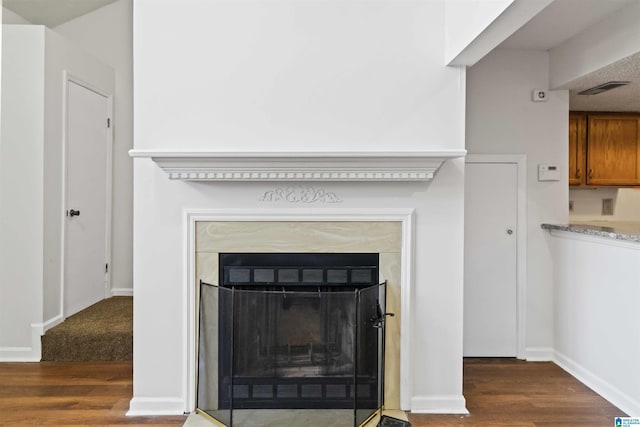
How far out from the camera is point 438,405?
247cm

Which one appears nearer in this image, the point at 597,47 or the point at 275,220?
the point at 275,220

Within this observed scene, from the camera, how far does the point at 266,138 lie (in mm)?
2430

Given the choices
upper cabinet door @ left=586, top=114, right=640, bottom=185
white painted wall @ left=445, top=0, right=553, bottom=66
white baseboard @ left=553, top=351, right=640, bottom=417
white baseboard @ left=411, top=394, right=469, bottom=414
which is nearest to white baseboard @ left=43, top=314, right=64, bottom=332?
white baseboard @ left=411, top=394, right=469, bottom=414

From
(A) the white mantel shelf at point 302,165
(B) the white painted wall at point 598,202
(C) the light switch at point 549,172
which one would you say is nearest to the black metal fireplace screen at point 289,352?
(A) the white mantel shelf at point 302,165

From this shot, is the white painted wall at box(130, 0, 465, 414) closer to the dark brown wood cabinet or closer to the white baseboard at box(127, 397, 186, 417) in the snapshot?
the white baseboard at box(127, 397, 186, 417)

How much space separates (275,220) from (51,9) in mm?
3205

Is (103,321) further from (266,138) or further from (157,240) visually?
(266,138)

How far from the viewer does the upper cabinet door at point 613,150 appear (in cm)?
408

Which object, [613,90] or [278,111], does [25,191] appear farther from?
[613,90]

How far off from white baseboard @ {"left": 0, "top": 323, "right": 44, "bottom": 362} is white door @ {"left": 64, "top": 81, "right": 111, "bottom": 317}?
0.29 metres

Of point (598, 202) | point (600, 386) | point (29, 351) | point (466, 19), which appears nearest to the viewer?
point (466, 19)

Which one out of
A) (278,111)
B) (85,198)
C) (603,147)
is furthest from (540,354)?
(85,198)

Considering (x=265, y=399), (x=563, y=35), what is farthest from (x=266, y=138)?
(x=563, y=35)

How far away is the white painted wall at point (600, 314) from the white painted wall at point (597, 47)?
1.14m
